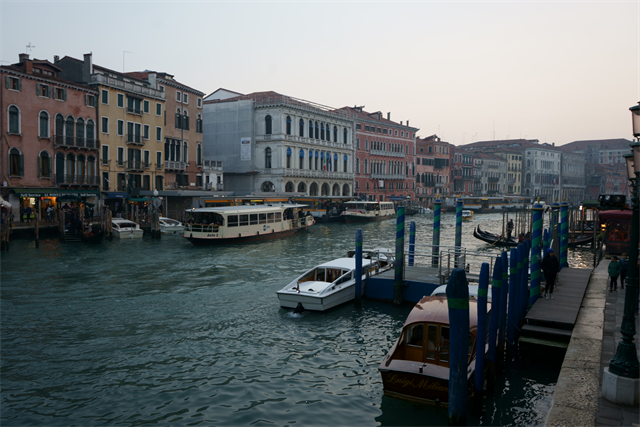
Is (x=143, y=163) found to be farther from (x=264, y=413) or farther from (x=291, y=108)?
(x=264, y=413)

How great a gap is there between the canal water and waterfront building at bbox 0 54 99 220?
13.8m

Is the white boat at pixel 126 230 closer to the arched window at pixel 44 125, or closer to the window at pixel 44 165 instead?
the window at pixel 44 165

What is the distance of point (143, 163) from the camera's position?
36.3 metres

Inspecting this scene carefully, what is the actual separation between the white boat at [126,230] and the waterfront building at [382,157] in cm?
3334

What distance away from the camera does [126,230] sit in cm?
2825

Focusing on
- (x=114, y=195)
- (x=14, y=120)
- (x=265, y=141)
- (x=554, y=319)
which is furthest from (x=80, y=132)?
(x=554, y=319)

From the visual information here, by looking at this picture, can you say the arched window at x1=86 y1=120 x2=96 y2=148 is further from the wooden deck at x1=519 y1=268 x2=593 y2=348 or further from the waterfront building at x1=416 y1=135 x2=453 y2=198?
the waterfront building at x1=416 y1=135 x2=453 y2=198

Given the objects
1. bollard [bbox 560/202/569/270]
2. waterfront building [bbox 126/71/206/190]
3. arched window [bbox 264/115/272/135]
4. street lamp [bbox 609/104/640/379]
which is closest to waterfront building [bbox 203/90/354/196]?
arched window [bbox 264/115/272/135]

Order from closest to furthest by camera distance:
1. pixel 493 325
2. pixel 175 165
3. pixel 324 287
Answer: pixel 493 325
pixel 324 287
pixel 175 165

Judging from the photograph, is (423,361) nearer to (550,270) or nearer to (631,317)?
(631,317)

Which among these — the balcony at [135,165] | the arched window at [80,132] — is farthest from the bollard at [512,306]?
the balcony at [135,165]

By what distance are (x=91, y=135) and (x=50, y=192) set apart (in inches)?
198

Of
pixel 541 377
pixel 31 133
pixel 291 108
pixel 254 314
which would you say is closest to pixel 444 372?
pixel 541 377

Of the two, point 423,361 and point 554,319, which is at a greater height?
point 554,319
